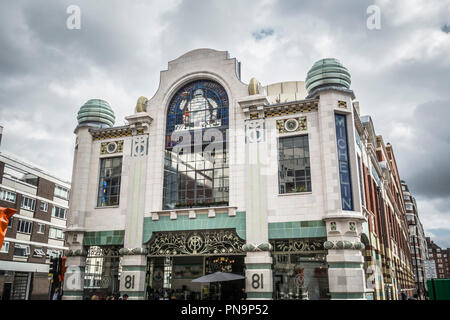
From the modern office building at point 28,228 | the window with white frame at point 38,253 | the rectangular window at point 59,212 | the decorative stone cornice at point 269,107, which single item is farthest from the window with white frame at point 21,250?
the decorative stone cornice at point 269,107

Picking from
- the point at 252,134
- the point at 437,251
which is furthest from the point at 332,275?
the point at 437,251

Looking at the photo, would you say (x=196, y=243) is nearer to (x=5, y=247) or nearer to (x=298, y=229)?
(x=298, y=229)

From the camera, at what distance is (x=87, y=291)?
82.4ft

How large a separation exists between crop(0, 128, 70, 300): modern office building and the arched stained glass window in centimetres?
2394

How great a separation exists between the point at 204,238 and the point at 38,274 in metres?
Answer: 34.6

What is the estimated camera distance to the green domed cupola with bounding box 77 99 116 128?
89.2ft

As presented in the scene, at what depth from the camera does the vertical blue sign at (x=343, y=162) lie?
67.2 feet

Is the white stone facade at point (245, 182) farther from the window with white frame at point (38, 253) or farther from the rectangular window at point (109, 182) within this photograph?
the window with white frame at point (38, 253)

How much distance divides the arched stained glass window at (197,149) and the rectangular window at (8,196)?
2851 centimetres

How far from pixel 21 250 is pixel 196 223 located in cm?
3254

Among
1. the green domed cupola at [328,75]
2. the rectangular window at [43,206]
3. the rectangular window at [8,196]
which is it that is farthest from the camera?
the rectangular window at [43,206]

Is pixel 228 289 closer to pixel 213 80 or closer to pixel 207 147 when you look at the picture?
pixel 207 147

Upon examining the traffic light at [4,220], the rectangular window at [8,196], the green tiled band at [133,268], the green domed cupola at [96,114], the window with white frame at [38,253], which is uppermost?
the green domed cupola at [96,114]

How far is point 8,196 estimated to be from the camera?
44812 millimetres
